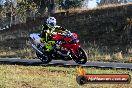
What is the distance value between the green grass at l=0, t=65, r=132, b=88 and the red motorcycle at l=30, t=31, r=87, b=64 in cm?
86

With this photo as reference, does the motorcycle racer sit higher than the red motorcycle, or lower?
higher

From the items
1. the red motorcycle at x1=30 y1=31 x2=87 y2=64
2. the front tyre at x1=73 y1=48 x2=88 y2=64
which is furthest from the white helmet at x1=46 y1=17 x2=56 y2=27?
the front tyre at x1=73 y1=48 x2=88 y2=64

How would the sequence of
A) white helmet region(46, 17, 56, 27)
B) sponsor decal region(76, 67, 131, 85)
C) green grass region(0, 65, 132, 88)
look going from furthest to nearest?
1. white helmet region(46, 17, 56, 27)
2. green grass region(0, 65, 132, 88)
3. sponsor decal region(76, 67, 131, 85)

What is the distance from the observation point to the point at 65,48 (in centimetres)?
1527

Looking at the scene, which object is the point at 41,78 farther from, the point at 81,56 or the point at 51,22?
the point at 51,22

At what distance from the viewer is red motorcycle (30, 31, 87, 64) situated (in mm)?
14945

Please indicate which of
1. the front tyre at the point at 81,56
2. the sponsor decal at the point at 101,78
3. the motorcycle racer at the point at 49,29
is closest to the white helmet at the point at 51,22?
the motorcycle racer at the point at 49,29

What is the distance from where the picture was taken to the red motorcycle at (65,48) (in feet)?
49.0

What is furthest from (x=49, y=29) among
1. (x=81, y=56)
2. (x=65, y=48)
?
(x=81, y=56)

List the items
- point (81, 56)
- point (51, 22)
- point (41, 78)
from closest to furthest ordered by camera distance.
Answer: point (51, 22), point (81, 56), point (41, 78)

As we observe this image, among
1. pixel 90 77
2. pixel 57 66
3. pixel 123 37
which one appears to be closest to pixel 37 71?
pixel 57 66

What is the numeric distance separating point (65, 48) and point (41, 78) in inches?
57.4

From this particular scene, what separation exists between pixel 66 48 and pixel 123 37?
2407cm

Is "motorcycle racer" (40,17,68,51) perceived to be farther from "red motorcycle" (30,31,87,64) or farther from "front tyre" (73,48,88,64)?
"front tyre" (73,48,88,64)
